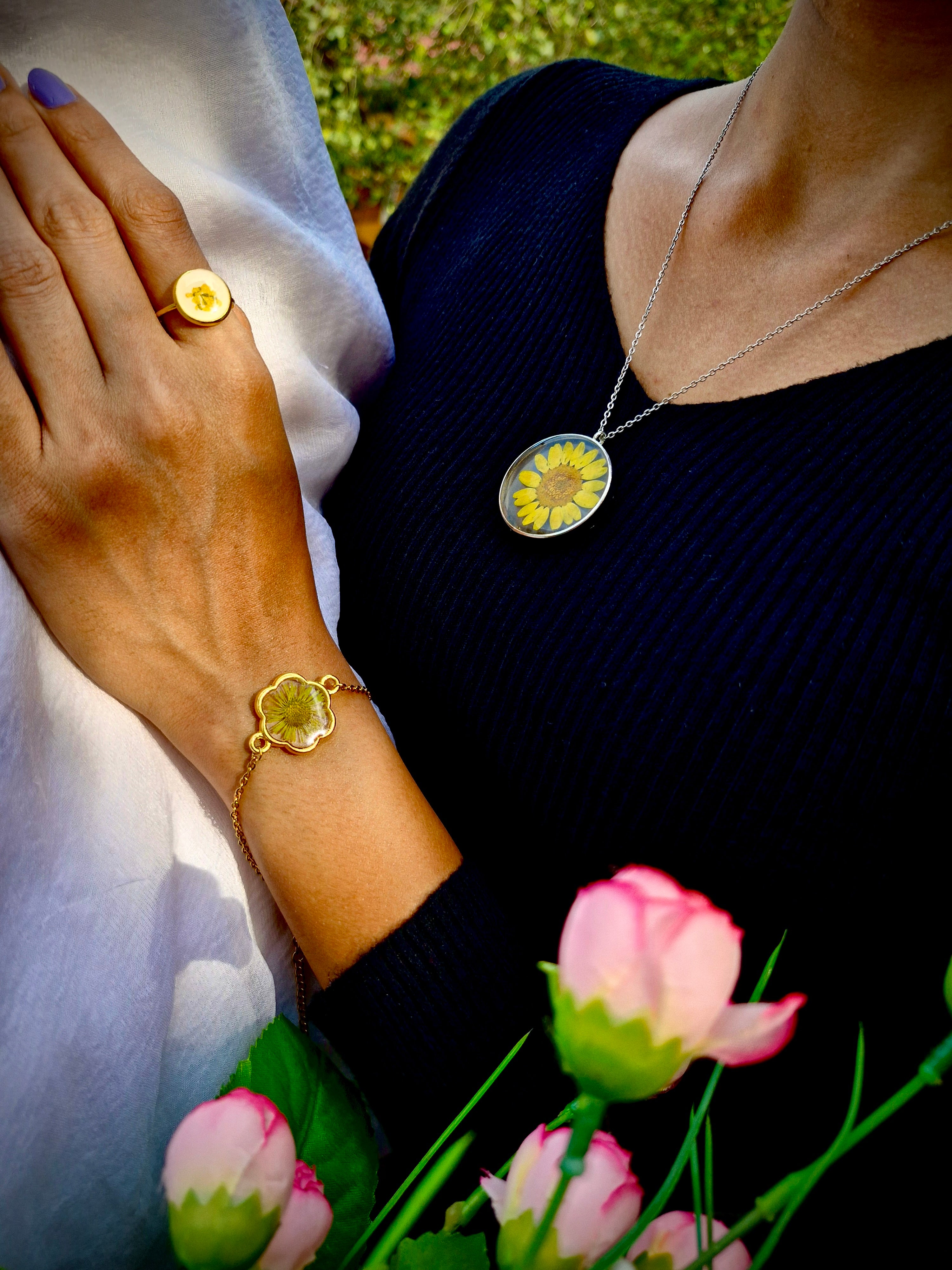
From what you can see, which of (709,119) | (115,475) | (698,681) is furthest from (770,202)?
(115,475)

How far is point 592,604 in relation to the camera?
664mm

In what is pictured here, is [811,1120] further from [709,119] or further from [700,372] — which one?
[709,119]

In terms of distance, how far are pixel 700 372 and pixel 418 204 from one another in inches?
19.3

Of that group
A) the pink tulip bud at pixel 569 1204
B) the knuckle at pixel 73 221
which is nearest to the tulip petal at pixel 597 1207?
the pink tulip bud at pixel 569 1204

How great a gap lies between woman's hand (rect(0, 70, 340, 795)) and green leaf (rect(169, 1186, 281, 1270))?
1.15 ft

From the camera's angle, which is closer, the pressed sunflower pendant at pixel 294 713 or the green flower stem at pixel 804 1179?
the green flower stem at pixel 804 1179

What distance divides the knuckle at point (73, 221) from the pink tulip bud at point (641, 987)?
1.83 ft

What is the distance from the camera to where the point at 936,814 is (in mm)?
578

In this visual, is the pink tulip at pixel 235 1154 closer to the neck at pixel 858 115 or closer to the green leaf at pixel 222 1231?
the green leaf at pixel 222 1231

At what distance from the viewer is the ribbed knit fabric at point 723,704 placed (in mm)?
581

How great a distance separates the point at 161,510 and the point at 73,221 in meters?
0.20

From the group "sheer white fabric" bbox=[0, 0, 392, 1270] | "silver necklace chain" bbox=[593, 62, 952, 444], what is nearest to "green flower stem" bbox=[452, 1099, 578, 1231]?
"sheer white fabric" bbox=[0, 0, 392, 1270]

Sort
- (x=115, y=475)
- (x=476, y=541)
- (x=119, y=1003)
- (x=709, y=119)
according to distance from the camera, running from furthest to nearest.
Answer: (x=709, y=119), (x=476, y=541), (x=115, y=475), (x=119, y=1003)

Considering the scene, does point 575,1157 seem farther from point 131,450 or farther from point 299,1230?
point 131,450
